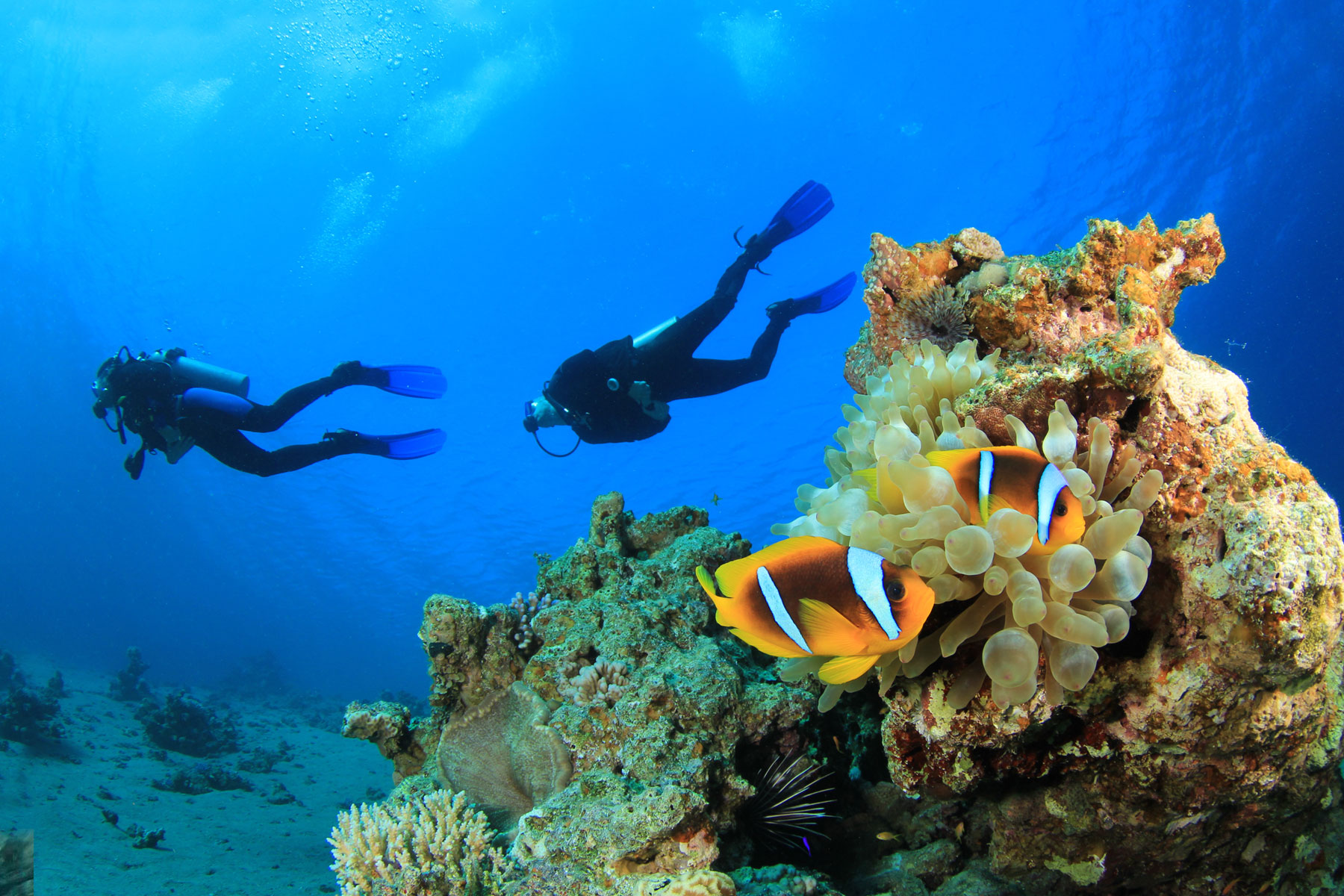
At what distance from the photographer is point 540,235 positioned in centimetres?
2430

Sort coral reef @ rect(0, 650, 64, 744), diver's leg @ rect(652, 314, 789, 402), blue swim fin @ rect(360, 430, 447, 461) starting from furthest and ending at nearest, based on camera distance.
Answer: coral reef @ rect(0, 650, 64, 744)
blue swim fin @ rect(360, 430, 447, 461)
diver's leg @ rect(652, 314, 789, 402)

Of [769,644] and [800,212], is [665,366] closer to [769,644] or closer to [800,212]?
[800,212]

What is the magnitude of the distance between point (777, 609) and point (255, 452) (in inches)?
422

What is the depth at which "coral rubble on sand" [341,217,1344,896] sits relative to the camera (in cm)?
156

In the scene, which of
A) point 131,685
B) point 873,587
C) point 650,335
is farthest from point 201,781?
point 873,587

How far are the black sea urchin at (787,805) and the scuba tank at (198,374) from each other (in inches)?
399

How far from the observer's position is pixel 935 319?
3.12m

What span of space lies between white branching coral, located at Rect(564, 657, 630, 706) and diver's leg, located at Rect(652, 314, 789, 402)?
5.71 meters

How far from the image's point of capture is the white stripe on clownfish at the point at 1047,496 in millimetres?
1418

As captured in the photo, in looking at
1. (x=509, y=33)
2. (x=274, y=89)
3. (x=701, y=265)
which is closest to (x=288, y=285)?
(x=274, y=89)

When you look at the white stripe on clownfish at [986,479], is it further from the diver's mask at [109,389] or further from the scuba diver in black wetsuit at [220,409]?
the diver's mask at [109,389]

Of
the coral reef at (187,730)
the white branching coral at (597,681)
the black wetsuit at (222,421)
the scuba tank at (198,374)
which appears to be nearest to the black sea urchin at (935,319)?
the white branching coral at (597,681)

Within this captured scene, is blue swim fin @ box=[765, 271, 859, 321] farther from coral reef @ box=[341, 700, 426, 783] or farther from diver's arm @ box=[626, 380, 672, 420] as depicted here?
coral reef @ box=[341, 700, 426, 783]

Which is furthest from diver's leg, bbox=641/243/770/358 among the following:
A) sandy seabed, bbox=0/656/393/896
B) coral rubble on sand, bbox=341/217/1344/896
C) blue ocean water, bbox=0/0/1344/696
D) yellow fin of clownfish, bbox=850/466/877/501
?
blue ocean water, bbox=0/0/1344/696
